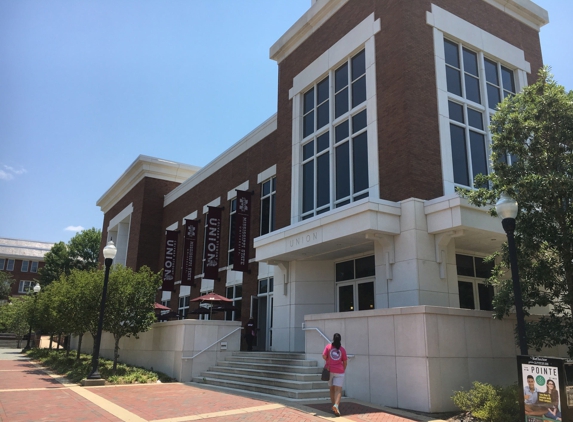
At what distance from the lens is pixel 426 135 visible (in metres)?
16.2

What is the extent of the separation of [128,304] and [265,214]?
9.20 meters

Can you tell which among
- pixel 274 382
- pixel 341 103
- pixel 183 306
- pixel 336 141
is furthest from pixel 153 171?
pixel 274 382

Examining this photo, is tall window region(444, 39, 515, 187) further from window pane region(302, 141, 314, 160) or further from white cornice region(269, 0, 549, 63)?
window pane region(302, 141, 314, 160)

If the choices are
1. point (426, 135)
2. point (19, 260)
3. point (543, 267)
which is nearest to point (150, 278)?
point (426, 135)

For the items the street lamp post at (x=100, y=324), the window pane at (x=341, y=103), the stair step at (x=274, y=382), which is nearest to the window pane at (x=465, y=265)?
the stair step at (x=274, y=382)

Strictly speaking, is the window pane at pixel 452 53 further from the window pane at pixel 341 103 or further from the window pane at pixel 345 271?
the window pane at pixel 345 271

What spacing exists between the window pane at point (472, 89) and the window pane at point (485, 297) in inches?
272

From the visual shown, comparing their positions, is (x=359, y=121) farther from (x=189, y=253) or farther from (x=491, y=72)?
(x=189, y=253)

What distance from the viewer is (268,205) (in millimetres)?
26000

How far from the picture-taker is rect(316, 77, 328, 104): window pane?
2047 cm

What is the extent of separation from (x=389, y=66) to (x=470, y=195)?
6594mm

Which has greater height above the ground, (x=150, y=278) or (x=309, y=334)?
(x=150, y=278)

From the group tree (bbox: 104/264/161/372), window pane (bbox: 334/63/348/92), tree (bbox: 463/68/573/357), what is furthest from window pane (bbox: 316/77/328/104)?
tree (bbox: 104/264/161/372)

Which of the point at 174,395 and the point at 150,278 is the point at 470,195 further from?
the point at 150,278
